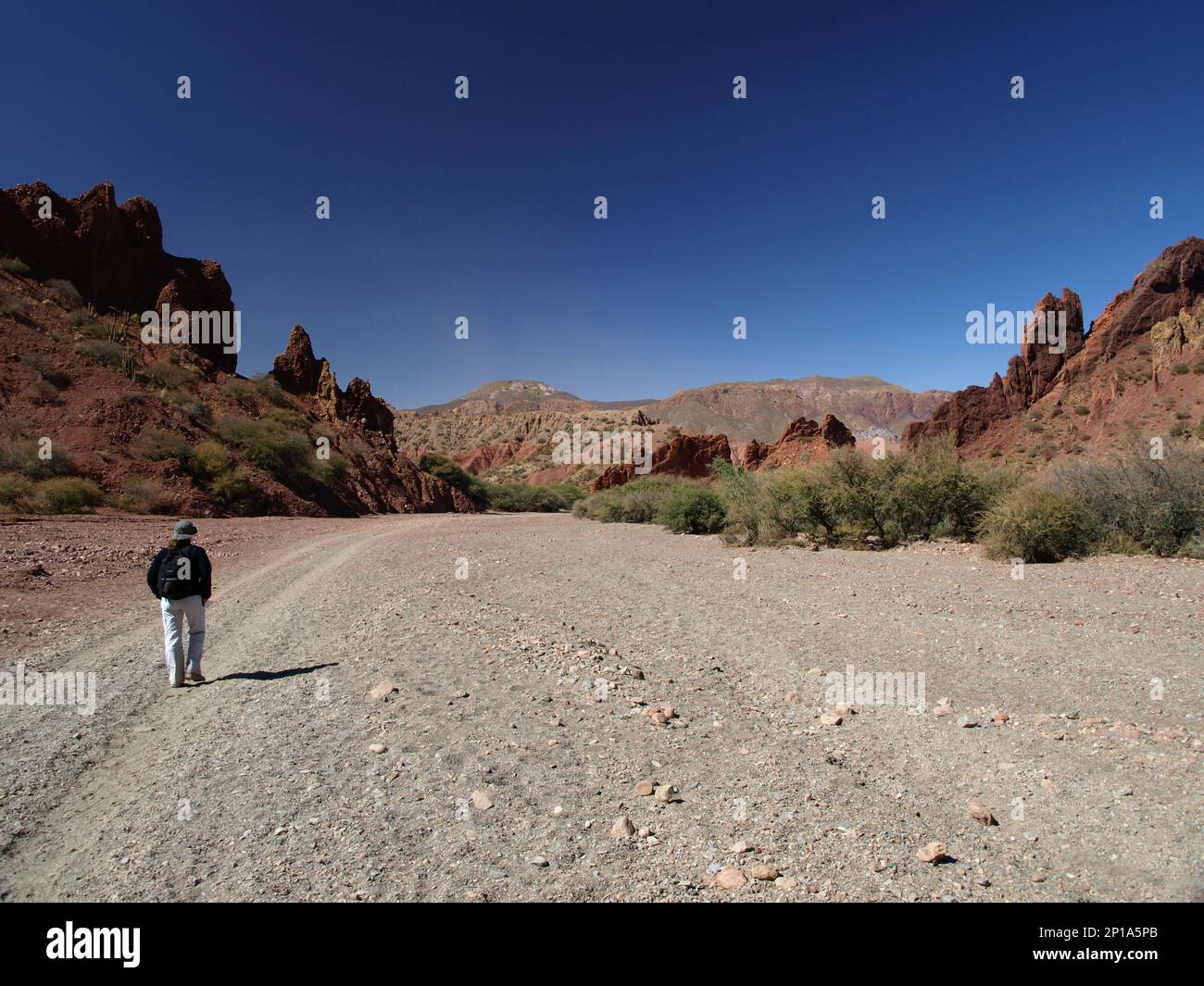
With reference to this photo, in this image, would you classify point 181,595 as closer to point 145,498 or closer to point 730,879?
point 730,879

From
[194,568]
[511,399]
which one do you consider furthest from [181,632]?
A: [511,399]

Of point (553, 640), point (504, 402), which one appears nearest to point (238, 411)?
point (553, 640)

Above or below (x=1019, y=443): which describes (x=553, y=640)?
below

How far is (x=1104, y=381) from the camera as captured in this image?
158 ft

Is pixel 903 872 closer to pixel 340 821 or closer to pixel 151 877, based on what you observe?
pixel 340 821

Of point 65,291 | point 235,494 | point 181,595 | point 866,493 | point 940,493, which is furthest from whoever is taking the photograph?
point 65,291

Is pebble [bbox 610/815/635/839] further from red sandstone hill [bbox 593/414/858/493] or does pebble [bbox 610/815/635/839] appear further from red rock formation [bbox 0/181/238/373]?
red sandstone hill [bbox 593/414/858/493]

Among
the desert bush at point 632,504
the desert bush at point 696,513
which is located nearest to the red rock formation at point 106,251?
the desert bush at point 632,504

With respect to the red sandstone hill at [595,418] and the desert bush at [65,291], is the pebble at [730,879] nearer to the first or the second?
the red sandstone hill at [595,418]

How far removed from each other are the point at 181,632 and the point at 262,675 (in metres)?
0.80

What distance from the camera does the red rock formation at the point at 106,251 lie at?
32812 mm

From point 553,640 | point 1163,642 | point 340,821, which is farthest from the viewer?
point 553,640
